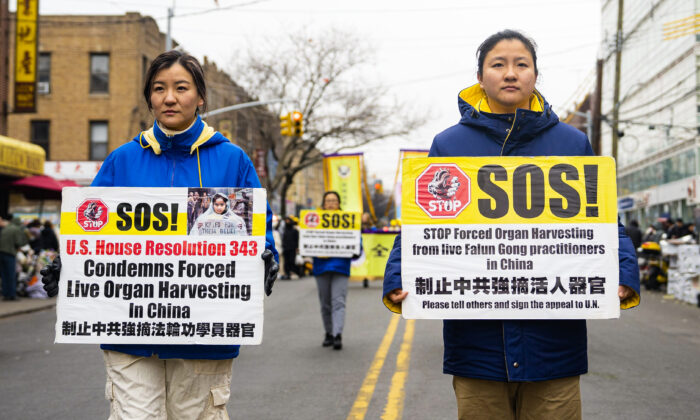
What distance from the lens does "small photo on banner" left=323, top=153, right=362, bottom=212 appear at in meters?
21.4

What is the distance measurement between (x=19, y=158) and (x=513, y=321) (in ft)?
54.7

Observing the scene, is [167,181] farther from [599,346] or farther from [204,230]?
[599,346]

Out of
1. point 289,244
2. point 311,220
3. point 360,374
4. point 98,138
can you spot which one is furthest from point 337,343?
point 98,138

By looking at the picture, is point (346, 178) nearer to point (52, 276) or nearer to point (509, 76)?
point (52, 276)

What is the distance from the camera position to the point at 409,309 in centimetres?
301

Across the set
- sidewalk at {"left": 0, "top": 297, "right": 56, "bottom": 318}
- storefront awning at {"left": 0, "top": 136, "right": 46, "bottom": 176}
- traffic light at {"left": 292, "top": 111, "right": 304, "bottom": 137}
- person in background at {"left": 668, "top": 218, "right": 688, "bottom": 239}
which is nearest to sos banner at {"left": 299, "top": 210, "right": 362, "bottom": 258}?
sidewalk at {"left": 0, "top": 297, "right": 56, "bottom": 318}

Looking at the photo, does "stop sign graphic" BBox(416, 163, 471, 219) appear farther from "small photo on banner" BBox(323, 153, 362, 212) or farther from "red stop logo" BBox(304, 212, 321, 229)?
"small photo on banner" BBox(323, 153, 362, 212)

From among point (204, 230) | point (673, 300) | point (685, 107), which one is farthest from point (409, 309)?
point (685, 107)

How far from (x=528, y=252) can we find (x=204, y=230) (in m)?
1.38

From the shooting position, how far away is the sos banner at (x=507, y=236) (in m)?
2.97

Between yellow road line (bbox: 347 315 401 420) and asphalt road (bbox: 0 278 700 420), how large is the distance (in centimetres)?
1

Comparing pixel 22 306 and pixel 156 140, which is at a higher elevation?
pixel 156 140

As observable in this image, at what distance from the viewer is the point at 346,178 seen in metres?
21.6

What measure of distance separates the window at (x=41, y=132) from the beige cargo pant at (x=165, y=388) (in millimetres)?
32555
